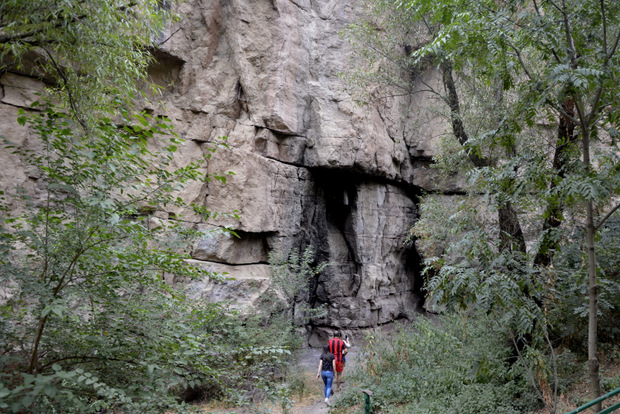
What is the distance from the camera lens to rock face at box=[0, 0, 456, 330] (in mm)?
12039

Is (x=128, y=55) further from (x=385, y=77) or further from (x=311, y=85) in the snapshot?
(x=311, y=85)

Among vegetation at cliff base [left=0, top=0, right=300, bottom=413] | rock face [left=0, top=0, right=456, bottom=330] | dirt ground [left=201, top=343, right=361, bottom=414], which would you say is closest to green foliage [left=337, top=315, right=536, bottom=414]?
dirt ground [left=201, top=343, right=361, bottom=414]

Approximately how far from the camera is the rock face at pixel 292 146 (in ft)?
39.5

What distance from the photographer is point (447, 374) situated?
7.27 metres

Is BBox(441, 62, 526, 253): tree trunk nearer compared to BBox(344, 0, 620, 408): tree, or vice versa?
BBox(344, 0, 620, 408): tree

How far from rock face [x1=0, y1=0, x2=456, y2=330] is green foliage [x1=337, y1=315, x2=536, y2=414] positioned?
4.36 m

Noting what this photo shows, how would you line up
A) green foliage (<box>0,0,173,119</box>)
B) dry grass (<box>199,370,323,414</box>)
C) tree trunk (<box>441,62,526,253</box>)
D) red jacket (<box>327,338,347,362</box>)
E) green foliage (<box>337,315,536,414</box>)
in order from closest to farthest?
1. green foliage (<box>0,0,173,119</box>)
2. tree trunk (<box>441,62,526,253</box>)
3. green foliage (<box>337,315,536,414</box>)
4. dry grass (<box>199,370,323,414</box>)
5. red jacket (<box>327,338,347,362</box>)

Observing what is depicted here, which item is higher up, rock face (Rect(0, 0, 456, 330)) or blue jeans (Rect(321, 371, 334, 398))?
rock face (Rect(0, 0, 456, 330))

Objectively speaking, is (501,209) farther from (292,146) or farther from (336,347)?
(292,146)

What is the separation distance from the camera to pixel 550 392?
552cm

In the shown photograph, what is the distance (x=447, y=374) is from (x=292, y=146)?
29.1ft

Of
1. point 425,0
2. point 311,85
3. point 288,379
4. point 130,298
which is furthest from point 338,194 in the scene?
point 130,298

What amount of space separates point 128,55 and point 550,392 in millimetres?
7395

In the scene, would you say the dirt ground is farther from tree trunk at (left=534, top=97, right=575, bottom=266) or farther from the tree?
tree trunk at (left=534, top=97, right=575, bottom=266)
